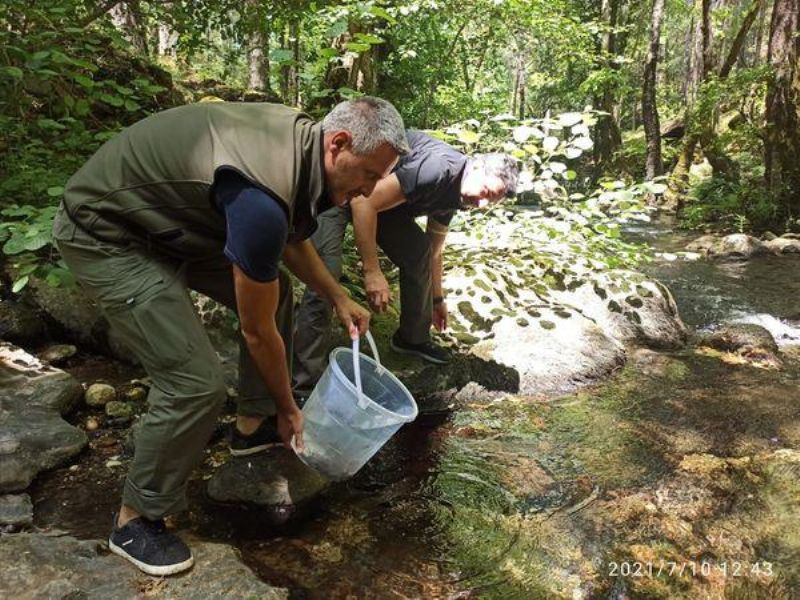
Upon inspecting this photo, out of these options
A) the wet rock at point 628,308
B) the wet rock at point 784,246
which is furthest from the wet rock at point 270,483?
the wet rock at point 784,246

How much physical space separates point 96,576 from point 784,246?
420 inches

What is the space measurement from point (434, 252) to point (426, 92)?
9.32 metres

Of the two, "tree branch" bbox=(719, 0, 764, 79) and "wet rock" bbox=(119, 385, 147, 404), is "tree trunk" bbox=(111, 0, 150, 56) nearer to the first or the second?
"wet rock" bbox=(119, 385, 147, 404)

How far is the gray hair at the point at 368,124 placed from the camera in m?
1.84

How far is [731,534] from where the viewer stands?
98.5 inches

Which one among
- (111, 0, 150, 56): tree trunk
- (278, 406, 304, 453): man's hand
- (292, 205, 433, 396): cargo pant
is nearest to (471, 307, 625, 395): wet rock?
(292, 205, 433, 396): cargo pant

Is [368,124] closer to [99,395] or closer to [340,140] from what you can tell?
[340,140]

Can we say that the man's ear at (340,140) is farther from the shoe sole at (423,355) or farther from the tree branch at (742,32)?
the tree branch at (742,32)

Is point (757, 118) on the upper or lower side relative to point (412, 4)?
lower

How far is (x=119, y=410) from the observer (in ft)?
10.7

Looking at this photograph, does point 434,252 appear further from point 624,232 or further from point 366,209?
point 624,232

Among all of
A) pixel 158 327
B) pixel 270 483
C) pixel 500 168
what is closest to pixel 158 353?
pixel 158 327

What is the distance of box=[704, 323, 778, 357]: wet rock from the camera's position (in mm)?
4934

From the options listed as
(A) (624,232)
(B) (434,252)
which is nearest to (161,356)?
(B) (434,252)
